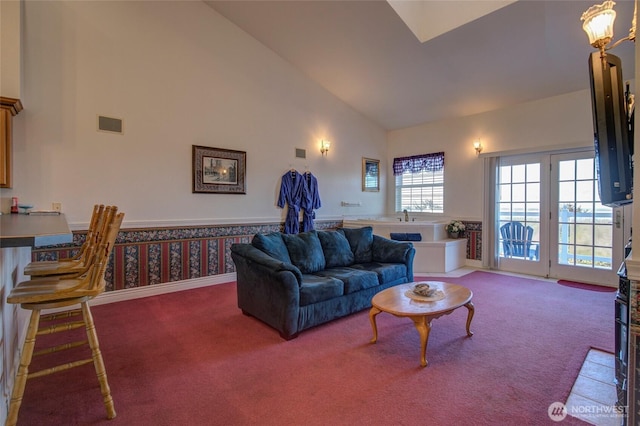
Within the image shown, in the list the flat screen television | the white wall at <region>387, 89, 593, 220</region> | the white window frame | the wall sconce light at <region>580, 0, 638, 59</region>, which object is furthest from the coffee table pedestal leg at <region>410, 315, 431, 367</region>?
the white window frame

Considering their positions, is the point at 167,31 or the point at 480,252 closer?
the point at 167,31

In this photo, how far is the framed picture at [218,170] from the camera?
4203 mm

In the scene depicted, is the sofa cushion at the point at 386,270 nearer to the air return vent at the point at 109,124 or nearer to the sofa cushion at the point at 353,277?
the sofa cushion at the point at 353,277

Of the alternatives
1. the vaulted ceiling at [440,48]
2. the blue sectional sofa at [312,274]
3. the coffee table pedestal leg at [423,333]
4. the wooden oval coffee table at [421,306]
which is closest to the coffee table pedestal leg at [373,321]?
the wooden oval coffee table at [421,306]

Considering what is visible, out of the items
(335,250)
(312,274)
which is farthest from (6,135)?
(335,250)

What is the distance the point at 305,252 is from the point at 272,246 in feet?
1.33

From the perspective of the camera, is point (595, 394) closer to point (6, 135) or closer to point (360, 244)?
point (360, 244)

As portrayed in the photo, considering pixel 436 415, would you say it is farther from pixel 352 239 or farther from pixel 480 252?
pixel 480 252

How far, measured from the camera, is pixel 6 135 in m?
2.83

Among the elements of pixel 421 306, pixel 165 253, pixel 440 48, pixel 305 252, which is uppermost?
pixel 440 48

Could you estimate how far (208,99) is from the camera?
4.28m

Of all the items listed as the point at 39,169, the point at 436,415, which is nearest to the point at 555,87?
the point at 436,415

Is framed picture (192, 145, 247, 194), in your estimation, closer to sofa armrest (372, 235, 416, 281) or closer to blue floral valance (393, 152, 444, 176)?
sofa armrest (372, 235, 416, 281)

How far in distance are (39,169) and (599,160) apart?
4.64m
